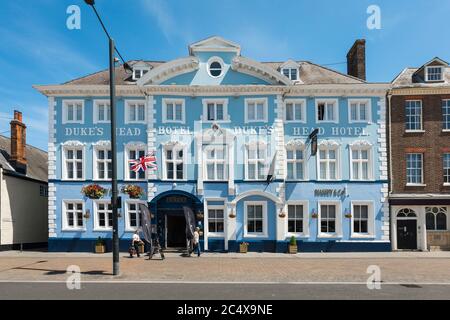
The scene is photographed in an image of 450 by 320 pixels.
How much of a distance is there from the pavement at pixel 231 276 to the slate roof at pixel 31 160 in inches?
289

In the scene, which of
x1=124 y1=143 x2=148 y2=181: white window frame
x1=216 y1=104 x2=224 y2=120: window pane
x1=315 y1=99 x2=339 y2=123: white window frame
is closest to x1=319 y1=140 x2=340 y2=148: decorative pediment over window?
x1=315 y1=99 x2=339 y2=123: white window frame

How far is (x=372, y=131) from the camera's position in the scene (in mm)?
21703

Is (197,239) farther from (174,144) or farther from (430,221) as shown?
(430,221)

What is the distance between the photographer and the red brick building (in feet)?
70.0

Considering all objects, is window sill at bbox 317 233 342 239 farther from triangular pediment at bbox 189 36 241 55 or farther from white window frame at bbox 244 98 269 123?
triangular pediment at bbox 189 36 241 55

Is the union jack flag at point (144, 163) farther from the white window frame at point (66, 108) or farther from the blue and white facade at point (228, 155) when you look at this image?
the white window frame at point (66, 108)

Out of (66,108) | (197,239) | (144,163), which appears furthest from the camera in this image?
(66,108)

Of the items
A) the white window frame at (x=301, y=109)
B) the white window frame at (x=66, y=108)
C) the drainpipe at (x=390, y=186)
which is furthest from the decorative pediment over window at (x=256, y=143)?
the white window frame at (x=66, y=108)

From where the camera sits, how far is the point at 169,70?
21391mm

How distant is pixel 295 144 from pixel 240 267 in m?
9.29

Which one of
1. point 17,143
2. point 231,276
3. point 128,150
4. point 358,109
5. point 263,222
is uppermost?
point 358,109

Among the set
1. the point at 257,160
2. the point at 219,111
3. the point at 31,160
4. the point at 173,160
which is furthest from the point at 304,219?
the point at 31,160

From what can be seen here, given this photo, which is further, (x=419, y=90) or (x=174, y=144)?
(x=419, y=90)

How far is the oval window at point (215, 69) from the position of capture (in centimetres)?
2173
